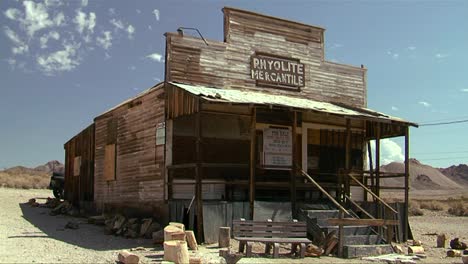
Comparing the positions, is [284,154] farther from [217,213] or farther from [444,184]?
[444,184]

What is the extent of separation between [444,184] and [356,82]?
81.6 meters

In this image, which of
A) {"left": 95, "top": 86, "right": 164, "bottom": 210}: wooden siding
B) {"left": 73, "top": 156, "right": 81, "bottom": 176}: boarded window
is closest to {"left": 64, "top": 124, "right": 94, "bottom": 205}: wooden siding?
{"left": 73, "top": 156, "right": 81, "bottom": 176}: boarded window

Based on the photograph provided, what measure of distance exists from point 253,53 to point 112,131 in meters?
5.90

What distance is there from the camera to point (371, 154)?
61.7 ft

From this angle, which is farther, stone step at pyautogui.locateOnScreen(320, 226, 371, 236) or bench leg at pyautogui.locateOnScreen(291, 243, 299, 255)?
stone step at pyautogui.locateOnScreen(320, 226, 371, 236)

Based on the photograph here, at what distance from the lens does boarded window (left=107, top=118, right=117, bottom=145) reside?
19.2m

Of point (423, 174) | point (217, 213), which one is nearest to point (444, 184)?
point (423, 174)

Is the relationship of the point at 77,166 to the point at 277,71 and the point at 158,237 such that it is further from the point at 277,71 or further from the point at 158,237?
the point at 158,237

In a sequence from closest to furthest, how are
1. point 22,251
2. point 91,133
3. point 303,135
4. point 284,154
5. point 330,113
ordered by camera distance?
point 22,251, point 330,113, point 284,154, point 303,135, point 91,133

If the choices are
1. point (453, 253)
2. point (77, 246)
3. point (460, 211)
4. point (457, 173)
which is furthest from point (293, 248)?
point (457, 173)

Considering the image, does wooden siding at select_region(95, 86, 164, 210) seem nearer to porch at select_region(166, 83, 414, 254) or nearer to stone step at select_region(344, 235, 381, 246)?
porch at select_region(166, 83, 414, 254)

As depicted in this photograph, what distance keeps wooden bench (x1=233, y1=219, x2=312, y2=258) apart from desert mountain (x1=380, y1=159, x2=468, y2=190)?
75.8m

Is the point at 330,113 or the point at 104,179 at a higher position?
the point at 330,113

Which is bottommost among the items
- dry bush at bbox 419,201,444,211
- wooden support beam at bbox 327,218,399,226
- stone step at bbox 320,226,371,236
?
dry bush at bbox 419,201,444,211
